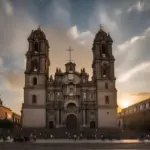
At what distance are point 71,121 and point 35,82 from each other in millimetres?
10592

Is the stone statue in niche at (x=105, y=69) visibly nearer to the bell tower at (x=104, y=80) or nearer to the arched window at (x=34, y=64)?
the bell tower at (x=104, y=80)

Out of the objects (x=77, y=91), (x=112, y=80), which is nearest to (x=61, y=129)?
(x=77, y=91)

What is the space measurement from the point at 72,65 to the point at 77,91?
18.7 feet

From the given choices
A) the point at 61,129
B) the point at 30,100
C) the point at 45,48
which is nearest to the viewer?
the point at 61,129

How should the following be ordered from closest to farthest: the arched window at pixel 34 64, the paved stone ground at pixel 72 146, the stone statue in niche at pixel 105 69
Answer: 1. the paved stone ground at pixel 72 146
2. the arched window at pixel 34 64
3. the stone statue in niche at pixel 105 69

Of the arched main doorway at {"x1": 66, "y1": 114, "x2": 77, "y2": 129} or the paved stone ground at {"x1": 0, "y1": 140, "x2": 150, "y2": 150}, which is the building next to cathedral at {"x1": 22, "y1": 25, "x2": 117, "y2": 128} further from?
the paved stone ground at {"x1": 0, "y1": 140, "x2": 150, "y2": 150}

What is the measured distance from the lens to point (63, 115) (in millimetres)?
65625

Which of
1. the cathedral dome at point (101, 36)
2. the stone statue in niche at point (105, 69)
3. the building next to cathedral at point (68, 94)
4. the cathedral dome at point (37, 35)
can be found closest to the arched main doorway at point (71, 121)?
the building next to cathedral at point (68, 94)

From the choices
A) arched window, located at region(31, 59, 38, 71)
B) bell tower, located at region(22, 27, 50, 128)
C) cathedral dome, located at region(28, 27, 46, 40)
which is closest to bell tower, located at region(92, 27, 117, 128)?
bell tower, located at region(22, 27, 50, 128)

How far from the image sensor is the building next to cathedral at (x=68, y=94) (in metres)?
64.6

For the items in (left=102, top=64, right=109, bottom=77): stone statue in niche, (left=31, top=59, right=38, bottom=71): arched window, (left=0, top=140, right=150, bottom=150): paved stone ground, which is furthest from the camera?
(left=102, top=64, right=109, bottom=77): stone statue in niche

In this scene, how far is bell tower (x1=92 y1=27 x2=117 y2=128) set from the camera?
212 ft

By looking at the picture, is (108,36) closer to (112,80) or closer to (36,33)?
(112,80)

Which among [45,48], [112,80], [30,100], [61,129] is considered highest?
[45,48]
